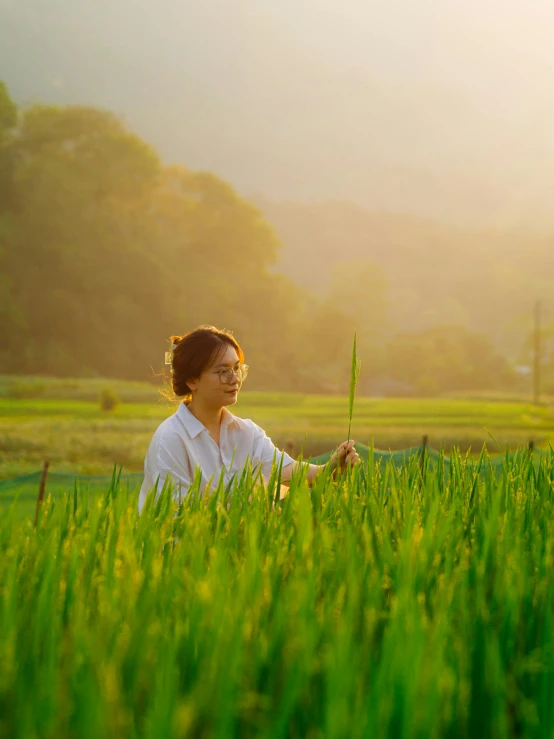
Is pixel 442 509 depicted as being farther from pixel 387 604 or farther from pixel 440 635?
pixel 440 635

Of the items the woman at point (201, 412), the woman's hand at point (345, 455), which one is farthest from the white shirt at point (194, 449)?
the woman's hand at point (345, 455)

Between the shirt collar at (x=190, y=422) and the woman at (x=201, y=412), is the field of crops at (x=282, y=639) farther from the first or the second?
the shirt collar at (x=190, y=422)

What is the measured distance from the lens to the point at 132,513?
2.11 meters

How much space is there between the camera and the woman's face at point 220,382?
3.48 metres

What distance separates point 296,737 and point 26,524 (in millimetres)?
1388

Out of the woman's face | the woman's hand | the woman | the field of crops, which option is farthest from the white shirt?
the field of crops

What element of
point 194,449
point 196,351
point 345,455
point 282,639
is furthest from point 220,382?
point 282,639

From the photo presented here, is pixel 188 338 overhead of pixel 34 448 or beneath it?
overhead

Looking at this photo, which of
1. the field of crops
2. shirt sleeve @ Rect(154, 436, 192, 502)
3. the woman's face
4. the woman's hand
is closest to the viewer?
the field of crops

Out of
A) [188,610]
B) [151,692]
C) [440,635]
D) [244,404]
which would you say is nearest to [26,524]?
[188,610]

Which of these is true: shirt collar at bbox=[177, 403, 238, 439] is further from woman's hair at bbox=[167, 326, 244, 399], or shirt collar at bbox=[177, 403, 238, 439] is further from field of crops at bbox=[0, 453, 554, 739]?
field of crops at bbox=[0, 453, 554, 739]

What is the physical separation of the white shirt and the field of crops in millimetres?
1361

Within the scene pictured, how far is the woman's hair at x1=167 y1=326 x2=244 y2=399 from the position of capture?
349 cm

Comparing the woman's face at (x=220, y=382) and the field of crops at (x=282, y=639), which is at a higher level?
the woman's face at (x=220, y=382)
